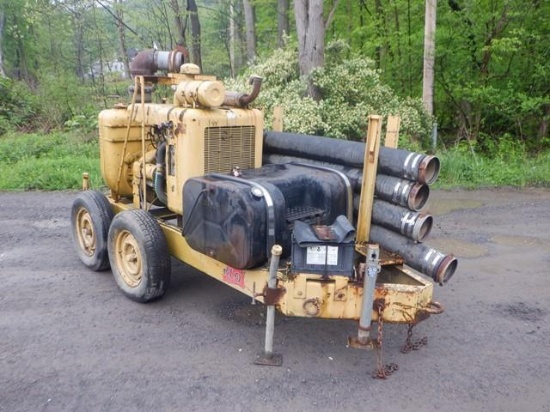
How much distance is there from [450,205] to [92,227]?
5.81 metres

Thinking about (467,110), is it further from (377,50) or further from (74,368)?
(74,368)

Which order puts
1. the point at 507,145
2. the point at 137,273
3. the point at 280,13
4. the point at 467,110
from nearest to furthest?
the point at 137,273, the point at 507,145, the point at 467,110, the point at 280,13

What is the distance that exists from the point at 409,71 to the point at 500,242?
394 inches

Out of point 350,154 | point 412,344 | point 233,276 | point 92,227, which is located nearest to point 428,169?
point 350,154

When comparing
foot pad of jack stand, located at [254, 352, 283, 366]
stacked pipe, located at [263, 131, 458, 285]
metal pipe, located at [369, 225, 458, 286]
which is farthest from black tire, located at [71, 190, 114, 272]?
metal pipe, located at [369, 225, 458, 286]

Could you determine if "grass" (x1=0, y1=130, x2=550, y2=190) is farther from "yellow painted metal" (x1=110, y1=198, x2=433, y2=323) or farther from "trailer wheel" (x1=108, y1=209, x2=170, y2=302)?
"yellow painted metal" (x1=110, y1=198, x2=433, y2=323)

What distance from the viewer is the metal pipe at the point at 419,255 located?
144 inches

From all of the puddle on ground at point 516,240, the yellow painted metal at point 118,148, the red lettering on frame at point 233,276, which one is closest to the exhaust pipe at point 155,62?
the yellow painted metal at point 118,148

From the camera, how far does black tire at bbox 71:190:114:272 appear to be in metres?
5.30

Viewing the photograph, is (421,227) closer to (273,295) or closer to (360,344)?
(360,344)

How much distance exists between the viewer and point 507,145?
41.5 feet

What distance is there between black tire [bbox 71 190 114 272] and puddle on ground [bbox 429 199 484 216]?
16.6 ft

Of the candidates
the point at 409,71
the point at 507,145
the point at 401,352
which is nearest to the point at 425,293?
the point at 401,352

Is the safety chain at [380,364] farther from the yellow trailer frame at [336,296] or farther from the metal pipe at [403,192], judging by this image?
the metal pipe at [403,192]
